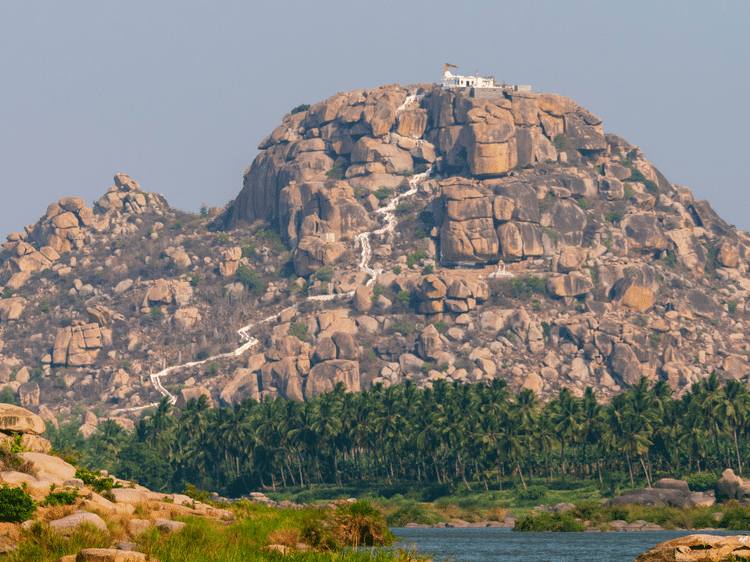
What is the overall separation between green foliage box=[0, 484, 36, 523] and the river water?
28.5 m

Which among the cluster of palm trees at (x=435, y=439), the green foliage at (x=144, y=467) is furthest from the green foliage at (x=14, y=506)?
the green foliage at (x=144, y=467)

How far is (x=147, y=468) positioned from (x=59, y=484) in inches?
4265

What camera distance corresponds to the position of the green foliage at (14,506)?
34.8 metres

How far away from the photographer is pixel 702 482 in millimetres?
124312

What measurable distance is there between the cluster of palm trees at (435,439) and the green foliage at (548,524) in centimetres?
2407

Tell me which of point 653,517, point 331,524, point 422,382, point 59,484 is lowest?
point 653,517

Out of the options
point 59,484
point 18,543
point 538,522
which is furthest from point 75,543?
point 538,522

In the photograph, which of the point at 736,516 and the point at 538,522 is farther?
the point at 538,522

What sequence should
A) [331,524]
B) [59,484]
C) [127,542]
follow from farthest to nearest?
[331,524] → [59,484] → [127,542]

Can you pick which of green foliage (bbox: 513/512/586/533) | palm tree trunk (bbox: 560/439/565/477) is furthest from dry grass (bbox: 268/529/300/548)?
palm tree trunk (bbox: 560/439/565/477)

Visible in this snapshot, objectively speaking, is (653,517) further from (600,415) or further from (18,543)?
(18,543)

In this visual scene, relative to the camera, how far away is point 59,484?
4053cm

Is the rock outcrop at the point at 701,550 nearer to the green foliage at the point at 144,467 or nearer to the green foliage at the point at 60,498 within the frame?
the green foliage at the point at 60,498

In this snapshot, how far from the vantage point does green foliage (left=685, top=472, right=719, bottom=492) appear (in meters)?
123
